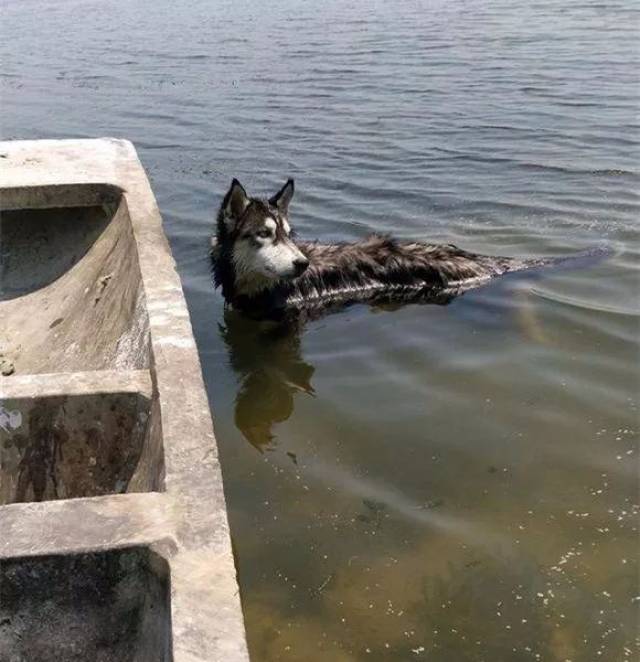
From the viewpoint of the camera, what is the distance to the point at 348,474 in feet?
17.2

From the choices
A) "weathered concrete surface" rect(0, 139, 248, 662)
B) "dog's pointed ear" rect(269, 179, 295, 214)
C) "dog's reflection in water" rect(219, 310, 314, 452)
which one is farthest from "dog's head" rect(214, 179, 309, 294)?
"weathered concrete surface" rect(0, 139, 248, 662)

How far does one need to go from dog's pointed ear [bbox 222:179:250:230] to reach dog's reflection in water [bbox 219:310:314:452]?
2.97ft

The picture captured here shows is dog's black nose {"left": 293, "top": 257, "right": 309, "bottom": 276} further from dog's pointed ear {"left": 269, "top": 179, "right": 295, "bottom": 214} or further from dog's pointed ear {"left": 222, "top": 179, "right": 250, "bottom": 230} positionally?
dog's pointed ear {"left": 222, "top": 179, "right": 250, "bottom": 230}

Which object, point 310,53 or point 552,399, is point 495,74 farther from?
point 552,399

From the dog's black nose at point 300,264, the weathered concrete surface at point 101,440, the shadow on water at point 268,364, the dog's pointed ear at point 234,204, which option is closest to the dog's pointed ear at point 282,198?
the dog's pointed ear at point 234,204

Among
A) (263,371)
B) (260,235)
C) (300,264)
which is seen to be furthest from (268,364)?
(260,235)

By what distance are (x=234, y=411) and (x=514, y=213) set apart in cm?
511

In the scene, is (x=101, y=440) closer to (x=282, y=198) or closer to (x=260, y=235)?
(x=260, y=235)

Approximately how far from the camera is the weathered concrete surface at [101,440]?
2750 mm

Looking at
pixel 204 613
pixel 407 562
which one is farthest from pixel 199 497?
pixel 407 562

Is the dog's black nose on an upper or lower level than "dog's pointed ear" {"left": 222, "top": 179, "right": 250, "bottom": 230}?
lower

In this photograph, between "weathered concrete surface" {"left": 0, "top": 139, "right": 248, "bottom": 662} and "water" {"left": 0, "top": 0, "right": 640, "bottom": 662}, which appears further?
"water" {"left": 0, "top": 0, "right": 640, "bottom": 662}

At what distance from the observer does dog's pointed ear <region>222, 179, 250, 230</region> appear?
23.3 feet

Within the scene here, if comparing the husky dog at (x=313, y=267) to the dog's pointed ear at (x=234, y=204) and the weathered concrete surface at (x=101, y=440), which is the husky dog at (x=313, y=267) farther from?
the weathered concrete surface at (x=101, y=440)
